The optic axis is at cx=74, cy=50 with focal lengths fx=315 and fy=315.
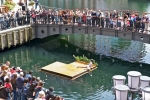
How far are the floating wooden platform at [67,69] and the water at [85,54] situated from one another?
417mm

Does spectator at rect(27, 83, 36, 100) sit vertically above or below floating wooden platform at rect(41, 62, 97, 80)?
above

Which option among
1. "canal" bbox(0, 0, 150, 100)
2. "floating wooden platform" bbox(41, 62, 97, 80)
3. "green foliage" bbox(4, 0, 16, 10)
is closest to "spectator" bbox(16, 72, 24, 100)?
"canal" bbox(0, 0, 150, 100)

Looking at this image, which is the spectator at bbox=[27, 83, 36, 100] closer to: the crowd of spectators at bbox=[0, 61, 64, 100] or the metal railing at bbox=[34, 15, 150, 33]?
the crowd of spectators at bbox=[0, 61, 64, 100]

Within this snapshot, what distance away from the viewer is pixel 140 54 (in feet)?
95.8

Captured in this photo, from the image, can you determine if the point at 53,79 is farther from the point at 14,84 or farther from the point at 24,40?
the point at 24,40

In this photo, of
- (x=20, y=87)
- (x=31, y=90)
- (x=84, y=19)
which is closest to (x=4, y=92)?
(x=20, y=87)

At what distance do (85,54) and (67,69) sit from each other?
4964 mm

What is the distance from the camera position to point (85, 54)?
29.3 metres

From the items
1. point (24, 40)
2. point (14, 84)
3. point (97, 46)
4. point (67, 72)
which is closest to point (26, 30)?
point (24, 40)

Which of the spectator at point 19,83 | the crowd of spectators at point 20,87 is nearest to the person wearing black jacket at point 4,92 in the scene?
the crowd of spectators at point 20,87

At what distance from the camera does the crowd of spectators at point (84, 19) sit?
25.9 metres

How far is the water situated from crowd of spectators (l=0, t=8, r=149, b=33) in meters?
2.68

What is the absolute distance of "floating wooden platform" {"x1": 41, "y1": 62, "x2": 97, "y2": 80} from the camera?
77.1 ft

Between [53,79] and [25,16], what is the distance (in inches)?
410
